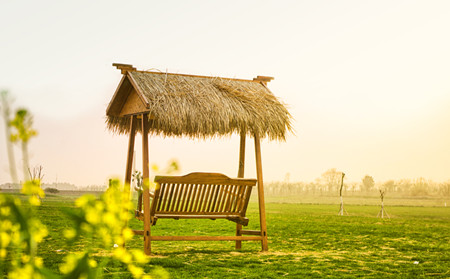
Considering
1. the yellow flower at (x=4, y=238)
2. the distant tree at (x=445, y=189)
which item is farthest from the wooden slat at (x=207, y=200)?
the distant tree at (x=445, y=189)

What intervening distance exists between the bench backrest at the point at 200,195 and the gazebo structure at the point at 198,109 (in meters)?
0.26

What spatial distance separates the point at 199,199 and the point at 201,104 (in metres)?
1.45

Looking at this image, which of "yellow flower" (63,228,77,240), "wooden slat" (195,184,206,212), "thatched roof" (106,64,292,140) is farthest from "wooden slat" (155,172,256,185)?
"yellow flower" (63,228,77,240)

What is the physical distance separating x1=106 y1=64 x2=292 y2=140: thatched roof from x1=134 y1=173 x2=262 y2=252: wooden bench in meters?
0.70

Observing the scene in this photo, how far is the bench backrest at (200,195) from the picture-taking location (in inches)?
297

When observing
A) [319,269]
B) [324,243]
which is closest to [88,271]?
[319,269]

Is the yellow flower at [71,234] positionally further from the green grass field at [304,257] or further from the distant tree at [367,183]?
the distant tree at [367,183]

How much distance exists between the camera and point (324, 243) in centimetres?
1023

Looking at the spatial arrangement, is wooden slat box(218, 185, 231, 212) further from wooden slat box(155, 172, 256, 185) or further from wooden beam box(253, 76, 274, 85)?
wooden beam box(253, 76, 274, 85)

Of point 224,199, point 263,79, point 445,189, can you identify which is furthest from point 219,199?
point 445,189

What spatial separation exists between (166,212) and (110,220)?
6.65m

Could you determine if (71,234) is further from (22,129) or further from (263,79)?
(263,79)

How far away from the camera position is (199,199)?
312 inches

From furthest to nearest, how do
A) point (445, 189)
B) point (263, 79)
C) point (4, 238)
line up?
1. point (445, 189)
2. point (263, 79)
3. point (4, 238)
